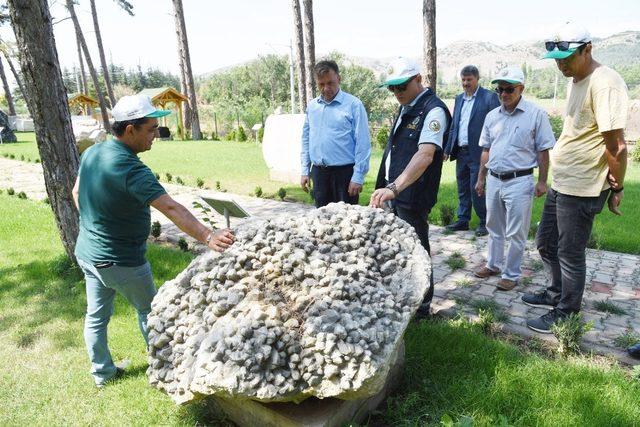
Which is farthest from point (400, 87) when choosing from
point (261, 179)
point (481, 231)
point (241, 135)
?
point (241, 135)

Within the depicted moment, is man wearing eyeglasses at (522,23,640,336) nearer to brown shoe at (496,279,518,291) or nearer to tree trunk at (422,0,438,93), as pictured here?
brown shoe at (496,279,518,291)

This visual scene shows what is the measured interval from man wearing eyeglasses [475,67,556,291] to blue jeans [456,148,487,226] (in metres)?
1.84

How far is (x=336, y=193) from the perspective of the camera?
17.2ft

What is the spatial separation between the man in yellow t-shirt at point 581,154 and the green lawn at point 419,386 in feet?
2.63

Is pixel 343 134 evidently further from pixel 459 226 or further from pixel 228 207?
pixel 459 226

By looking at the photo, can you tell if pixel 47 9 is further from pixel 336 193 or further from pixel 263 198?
pixel 263 198

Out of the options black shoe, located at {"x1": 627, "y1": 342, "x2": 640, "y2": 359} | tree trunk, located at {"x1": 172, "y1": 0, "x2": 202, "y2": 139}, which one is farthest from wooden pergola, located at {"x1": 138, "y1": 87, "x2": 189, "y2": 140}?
black shoe, located at {"x1": 627, "y1": 342, "x2": 640, "y2": 359}

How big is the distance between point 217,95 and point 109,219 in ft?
207

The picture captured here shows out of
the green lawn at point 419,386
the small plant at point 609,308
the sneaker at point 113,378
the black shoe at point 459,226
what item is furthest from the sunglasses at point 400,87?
the black shoe at point 459,226

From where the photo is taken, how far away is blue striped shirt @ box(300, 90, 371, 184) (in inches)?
192

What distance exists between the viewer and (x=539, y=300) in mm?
4320

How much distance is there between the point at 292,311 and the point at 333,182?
2832 millimetres

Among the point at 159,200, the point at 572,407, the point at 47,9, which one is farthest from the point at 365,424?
the point at 47,9

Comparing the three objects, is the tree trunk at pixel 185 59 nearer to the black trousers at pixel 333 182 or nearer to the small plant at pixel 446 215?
the small plant at pixel 446 215
